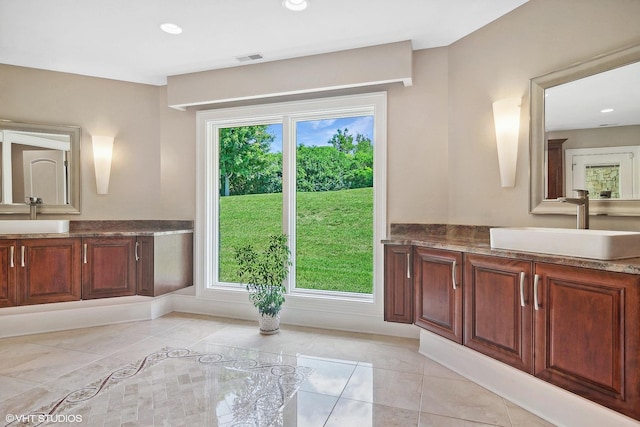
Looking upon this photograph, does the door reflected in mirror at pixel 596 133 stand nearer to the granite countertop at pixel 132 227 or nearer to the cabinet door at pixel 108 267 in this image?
the granite countertop at pixel 132 227

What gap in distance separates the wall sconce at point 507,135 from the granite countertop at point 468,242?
0.46 metres

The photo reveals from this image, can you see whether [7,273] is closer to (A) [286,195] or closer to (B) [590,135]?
(A) [286,195]

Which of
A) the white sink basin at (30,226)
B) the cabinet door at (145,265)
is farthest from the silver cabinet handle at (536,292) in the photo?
the white sink basin at (30,226)

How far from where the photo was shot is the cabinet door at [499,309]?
196cm

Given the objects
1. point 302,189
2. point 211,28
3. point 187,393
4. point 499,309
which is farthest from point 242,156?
point 499,309

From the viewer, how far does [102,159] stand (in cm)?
379

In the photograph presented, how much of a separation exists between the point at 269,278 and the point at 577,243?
8.08 ft

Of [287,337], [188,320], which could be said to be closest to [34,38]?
[188,320]

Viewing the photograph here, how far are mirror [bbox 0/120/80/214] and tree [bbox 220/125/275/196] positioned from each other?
5.12 feet

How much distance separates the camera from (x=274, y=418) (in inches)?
75.4

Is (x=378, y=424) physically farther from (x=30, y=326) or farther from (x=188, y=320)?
(x=30, y=326)

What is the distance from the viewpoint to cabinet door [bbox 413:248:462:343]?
2.42 metres

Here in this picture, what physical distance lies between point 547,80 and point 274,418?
2.75 metres

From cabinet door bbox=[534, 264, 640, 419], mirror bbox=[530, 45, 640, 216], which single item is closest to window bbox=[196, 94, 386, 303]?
mirror bbox=[530, 45, 640, 216]
